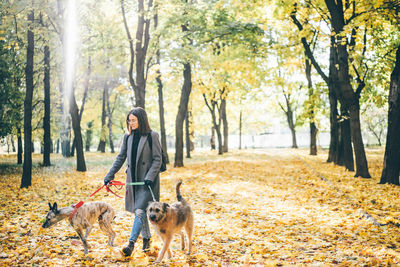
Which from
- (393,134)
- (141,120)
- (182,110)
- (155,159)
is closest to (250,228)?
(155,159)

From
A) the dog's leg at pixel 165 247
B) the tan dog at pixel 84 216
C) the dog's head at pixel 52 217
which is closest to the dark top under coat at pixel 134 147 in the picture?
the tan dog at pixel 84 216

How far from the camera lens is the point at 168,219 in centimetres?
426

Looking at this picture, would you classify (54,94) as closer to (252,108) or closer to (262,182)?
(262,182)

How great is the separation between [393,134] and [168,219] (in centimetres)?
913

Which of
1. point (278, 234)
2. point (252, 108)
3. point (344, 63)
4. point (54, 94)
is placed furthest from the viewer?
point (252, 108)

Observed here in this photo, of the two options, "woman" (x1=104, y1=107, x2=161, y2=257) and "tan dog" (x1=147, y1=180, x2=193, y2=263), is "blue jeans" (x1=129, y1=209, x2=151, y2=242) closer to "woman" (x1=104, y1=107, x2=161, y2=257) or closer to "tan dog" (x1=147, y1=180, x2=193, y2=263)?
"woman" (x1=104, y1=107, x2=161, y2=257)

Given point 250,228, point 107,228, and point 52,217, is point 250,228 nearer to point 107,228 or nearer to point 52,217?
point 107,228

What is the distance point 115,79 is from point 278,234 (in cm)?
3085

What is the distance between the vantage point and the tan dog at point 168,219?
4.07m

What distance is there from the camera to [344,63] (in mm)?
11898

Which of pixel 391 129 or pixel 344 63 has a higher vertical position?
pixel 344 63

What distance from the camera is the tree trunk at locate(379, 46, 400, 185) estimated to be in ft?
33.2

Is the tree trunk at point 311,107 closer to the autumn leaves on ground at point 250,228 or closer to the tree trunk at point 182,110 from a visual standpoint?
the tree trunk at point 182,110

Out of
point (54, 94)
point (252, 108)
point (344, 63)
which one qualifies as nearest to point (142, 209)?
point (344, 63)
